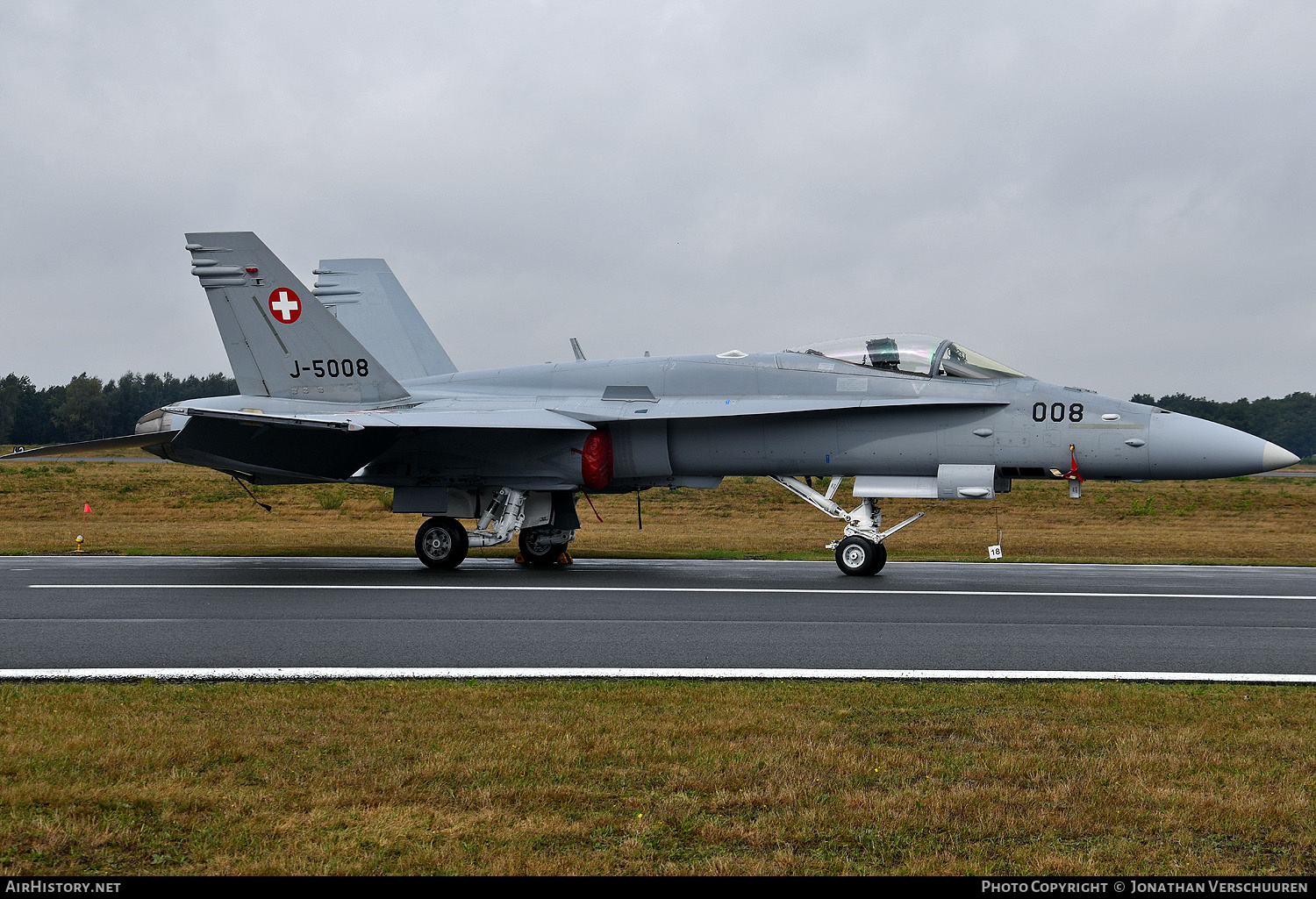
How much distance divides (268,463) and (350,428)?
2.39 metres

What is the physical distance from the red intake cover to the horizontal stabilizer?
228 inches

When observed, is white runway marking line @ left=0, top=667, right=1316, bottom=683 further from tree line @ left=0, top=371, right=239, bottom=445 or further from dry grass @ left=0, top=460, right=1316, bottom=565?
tree line @ left=0, top=371, right=239, bottom=445

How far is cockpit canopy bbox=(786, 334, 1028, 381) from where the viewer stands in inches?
524

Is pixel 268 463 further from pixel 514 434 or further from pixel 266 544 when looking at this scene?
pixel 266 544

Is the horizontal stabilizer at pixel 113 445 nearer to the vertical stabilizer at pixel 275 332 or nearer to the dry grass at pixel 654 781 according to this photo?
the vertical stabilizer at pixel 275 332

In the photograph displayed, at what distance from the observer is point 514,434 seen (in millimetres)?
14406

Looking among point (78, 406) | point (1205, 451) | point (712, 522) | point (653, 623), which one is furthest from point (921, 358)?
point (78, 406)

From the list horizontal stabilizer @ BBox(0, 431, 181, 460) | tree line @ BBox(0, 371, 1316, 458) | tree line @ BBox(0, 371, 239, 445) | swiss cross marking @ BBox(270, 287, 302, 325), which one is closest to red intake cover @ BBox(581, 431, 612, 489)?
swiss cross marking @ BBox(270, 287, 302, 325)

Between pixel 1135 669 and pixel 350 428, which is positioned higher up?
pixel 350 428

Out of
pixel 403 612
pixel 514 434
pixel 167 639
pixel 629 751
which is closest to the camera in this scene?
pixel 629 751

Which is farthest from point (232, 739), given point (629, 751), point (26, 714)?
point (629, 751)

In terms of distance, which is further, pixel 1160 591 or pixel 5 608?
pixel 1160 591

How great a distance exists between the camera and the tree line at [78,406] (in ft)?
298

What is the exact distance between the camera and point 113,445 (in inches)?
580
